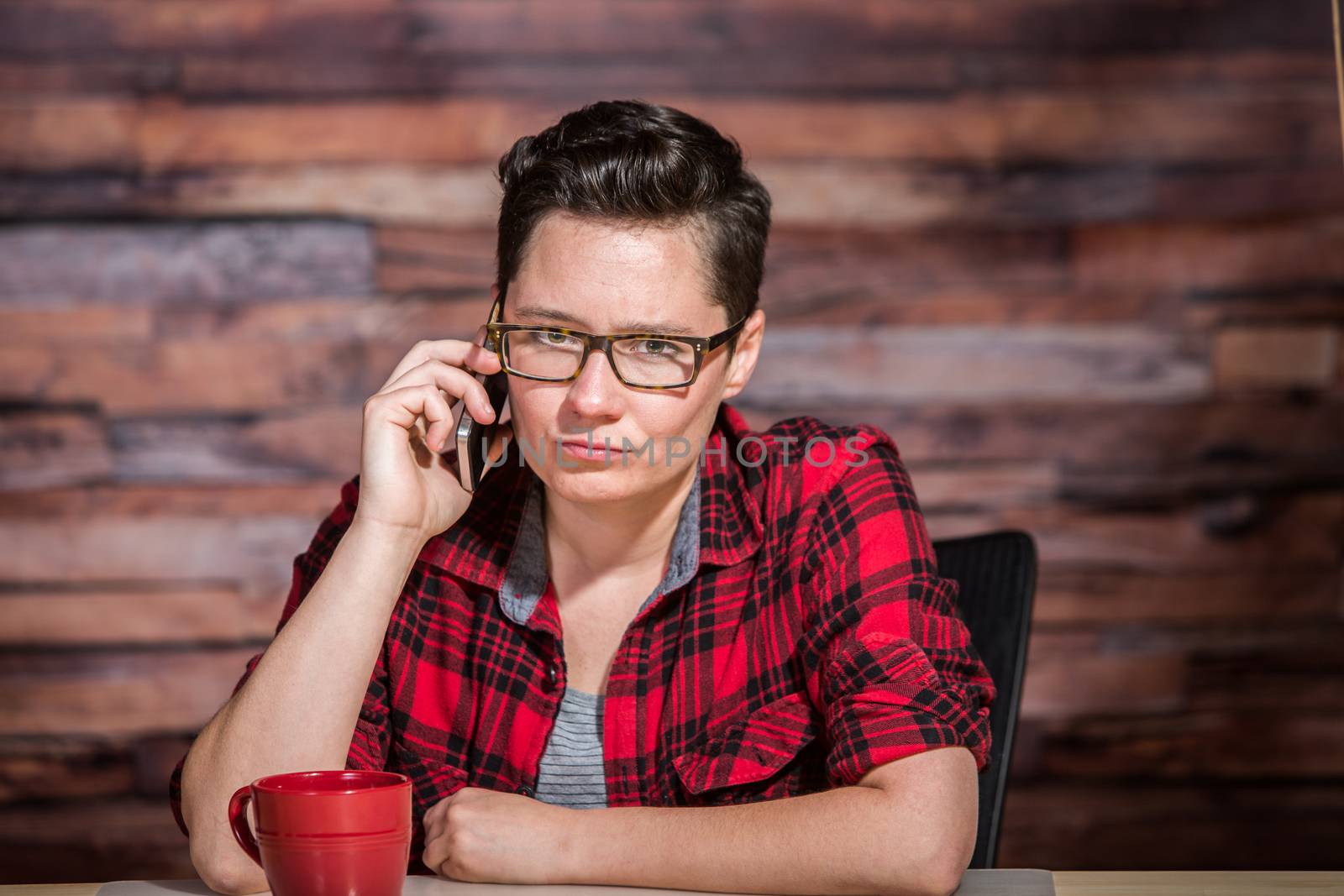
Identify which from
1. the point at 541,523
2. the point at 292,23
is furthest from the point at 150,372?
the point at 541,523

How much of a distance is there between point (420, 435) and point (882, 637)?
2.03 ft

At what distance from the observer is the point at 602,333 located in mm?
1463

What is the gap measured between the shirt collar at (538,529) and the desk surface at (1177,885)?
0.58 m

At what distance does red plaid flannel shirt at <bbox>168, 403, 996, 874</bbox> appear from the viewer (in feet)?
4.82

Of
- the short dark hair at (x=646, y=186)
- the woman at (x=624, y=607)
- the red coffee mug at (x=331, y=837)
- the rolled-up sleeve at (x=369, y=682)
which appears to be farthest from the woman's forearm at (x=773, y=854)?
the short dark hair at (x=646, y=186)

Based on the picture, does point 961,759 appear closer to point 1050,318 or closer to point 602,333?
point 602,333

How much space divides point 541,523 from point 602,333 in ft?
1.25

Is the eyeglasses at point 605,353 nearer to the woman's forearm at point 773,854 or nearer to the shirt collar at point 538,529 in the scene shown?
the shirt collar at point 538,529

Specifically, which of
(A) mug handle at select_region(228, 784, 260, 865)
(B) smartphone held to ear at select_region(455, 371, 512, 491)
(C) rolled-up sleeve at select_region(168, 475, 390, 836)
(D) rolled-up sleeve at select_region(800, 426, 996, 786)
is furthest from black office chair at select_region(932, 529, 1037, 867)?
(A) mug handle at select_region(228, 784, 260, 865)

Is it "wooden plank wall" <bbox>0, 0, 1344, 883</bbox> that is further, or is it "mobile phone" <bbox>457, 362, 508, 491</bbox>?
"wooden plank wall" <bbox>0, 0, 1344, 883</bbox>

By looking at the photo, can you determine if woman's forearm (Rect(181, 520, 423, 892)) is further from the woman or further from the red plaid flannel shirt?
the red plaid flannel shirt

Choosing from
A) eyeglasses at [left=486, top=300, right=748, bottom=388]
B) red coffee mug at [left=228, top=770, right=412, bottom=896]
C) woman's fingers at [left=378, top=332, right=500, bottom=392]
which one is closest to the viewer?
red coffee mug at [left=228, top=770, right=412, bottom=896]

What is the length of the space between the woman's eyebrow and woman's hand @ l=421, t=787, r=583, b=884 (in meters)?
0.54

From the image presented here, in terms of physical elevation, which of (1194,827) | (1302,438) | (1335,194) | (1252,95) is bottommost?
(1194,827)
